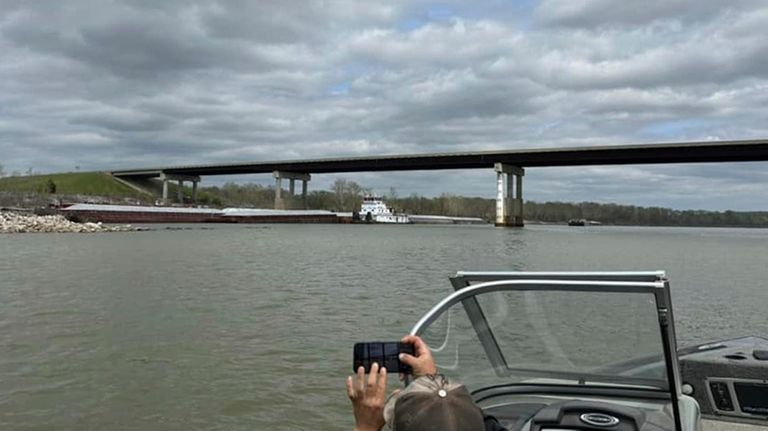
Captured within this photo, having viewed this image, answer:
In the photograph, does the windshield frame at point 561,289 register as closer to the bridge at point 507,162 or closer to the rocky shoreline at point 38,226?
the rocky shoreline at point 38,226

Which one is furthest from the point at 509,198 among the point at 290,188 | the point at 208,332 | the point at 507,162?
the point at 208,332

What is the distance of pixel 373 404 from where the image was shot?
2229mm

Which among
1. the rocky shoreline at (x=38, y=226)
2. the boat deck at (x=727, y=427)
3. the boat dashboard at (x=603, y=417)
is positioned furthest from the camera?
the rocky shoreline at (x=38, y=226)

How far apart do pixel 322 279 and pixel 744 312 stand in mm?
13810

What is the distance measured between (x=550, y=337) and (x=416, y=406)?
219cm

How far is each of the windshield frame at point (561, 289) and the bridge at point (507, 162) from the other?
90042mm

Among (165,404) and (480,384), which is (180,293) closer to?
(165,404)

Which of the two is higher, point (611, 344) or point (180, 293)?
point (611, 344)

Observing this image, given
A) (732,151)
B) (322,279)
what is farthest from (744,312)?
(732,151)

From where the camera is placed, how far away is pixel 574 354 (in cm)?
401

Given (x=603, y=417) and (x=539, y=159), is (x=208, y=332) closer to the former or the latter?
(x=603, y=417)

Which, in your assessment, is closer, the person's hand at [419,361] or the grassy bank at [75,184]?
the person's hand at [419,361]

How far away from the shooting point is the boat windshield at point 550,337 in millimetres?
3391

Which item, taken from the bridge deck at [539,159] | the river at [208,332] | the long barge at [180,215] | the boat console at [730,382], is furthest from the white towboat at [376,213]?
the boat console at [730,382]
